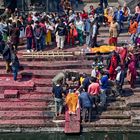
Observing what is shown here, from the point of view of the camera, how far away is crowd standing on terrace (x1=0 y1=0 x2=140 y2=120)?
1978 cm

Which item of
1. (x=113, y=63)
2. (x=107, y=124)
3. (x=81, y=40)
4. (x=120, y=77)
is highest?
(x=81, y=40)

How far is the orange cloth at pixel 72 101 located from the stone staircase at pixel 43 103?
1.77 feet

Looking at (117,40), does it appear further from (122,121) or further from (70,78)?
(122,121)

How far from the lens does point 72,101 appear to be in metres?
→ 19.3

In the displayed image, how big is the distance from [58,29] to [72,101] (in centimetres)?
546


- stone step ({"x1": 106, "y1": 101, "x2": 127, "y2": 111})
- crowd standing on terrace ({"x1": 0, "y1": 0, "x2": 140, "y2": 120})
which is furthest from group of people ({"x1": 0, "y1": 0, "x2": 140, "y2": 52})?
stone step ({"x1": 106, "y1": 101, "x2": 127, "y2": 111})

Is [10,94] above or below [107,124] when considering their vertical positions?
above

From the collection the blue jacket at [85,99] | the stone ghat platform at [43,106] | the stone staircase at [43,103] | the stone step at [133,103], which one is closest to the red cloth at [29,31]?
the stone staircase at [43,103]

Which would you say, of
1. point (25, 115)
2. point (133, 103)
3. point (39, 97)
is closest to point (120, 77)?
point (133, 103)

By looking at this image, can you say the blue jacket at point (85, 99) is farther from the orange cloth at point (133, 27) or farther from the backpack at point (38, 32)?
the orange cloth at point (133, 27)

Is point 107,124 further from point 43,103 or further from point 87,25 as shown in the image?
point 87,25

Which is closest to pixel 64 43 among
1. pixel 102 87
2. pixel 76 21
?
pixel 76 21

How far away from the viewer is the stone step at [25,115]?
19828 mm

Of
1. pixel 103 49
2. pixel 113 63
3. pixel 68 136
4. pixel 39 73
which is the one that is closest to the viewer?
pixel 68 136
